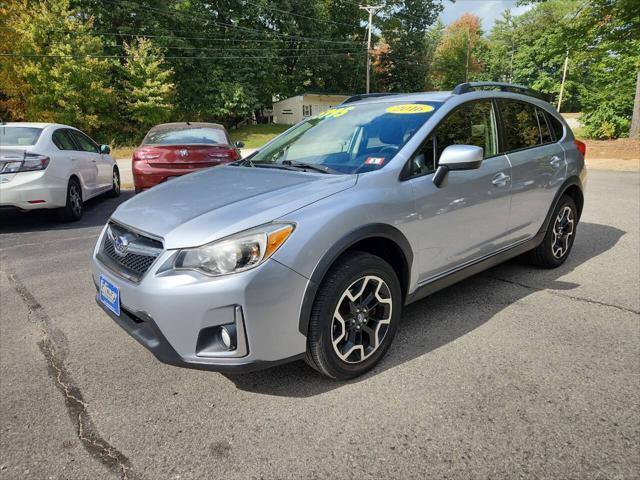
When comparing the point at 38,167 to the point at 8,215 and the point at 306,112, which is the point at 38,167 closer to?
the point at 8,215

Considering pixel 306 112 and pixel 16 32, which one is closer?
pixel 16 32

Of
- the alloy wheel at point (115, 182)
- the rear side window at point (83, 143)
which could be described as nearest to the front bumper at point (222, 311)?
the rear side window at point (83, 143)

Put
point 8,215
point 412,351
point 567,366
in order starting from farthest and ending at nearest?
point 8,215 < point 412,351 < point 567,366

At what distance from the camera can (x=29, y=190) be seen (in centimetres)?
612

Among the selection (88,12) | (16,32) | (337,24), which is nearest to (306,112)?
(337,24)

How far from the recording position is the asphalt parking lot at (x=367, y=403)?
78.7 inches

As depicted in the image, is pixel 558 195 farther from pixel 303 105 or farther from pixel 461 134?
pixel 303 105

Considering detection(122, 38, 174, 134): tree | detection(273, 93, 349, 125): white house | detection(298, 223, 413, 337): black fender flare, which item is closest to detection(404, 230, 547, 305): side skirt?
detection(298, 223, 413, 337): black fender flare

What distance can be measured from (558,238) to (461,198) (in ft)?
6.37

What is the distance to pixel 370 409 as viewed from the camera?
236 centimetres

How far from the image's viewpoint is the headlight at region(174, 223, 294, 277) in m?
2.15

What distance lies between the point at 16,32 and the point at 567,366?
34819 mm

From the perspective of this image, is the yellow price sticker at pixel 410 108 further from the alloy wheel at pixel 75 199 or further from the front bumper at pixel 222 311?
the alloy wheel at pixel 75 199

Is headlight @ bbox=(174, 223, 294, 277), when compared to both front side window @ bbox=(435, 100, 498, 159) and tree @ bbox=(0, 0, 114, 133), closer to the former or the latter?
front side window @ bbox=(435, 100, 498, 159)
